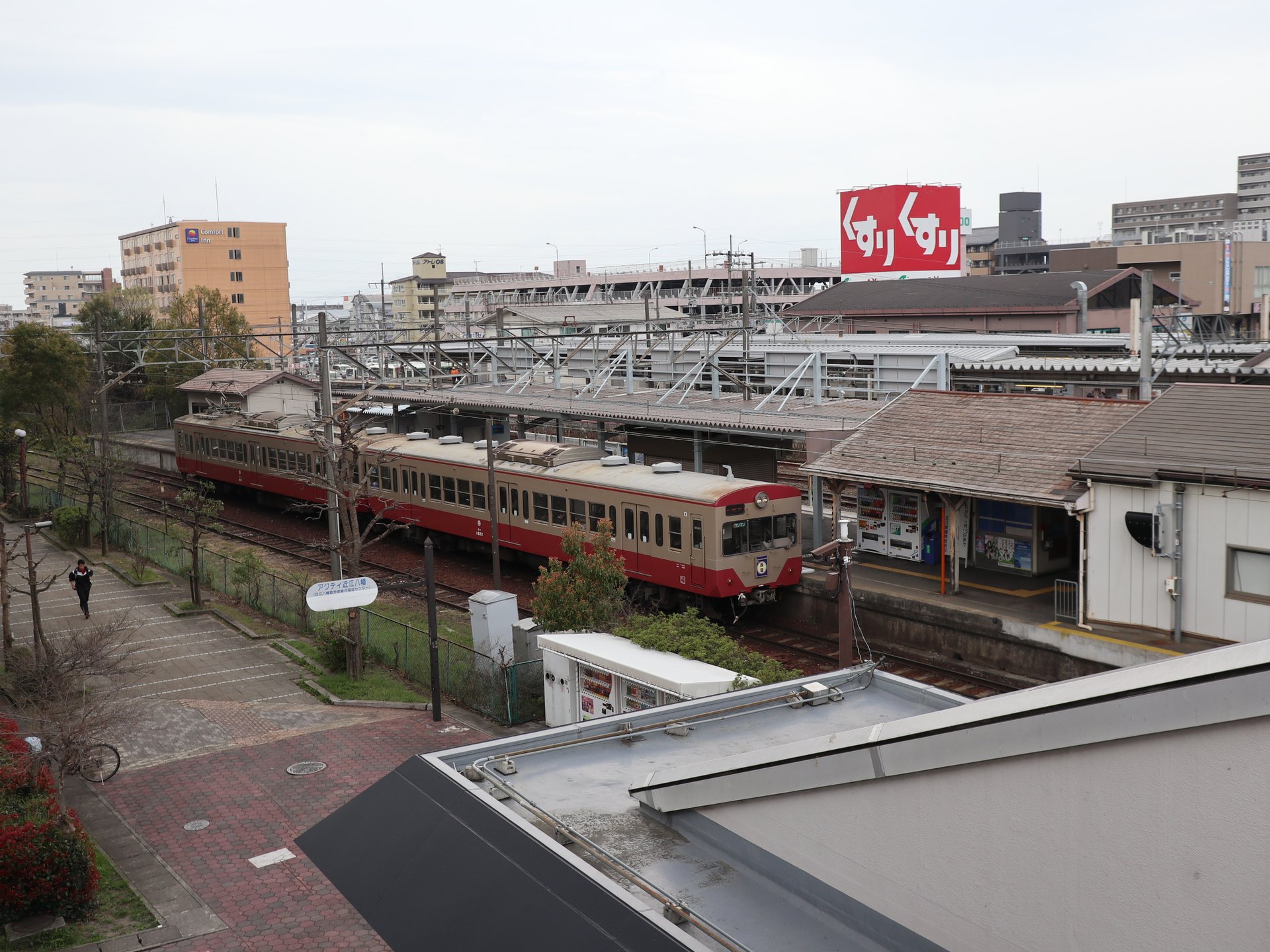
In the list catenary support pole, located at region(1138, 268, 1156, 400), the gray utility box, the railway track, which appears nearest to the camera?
the railway track

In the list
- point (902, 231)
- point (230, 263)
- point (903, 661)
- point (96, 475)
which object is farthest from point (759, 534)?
point (230, 263)

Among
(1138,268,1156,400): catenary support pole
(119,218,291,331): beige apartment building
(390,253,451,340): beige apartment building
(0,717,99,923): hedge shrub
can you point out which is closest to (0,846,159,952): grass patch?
(0,717,99,923): hedge shrub

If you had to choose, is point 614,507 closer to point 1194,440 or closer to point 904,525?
point 904,525

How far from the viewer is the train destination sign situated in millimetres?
14750

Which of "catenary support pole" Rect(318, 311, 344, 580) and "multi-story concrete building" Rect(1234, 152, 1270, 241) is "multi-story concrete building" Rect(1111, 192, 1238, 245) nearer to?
"multi-story concrete building" Rect(1234, 152, 1270, 241)

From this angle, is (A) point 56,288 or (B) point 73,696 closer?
(B) point 73,696

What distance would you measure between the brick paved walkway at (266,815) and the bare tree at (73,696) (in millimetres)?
1103

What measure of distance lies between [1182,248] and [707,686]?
55234 mm

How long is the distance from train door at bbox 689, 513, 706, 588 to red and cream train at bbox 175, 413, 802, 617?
0.06 feet

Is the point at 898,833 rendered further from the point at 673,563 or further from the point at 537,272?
the point at 537,272

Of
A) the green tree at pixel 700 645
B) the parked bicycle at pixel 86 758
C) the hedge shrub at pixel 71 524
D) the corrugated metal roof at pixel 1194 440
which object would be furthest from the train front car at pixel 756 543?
the hedge shrub at pixel 71 524

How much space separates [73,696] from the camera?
14.4 meters

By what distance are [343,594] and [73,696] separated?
141 inches

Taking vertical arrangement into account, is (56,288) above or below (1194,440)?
above
